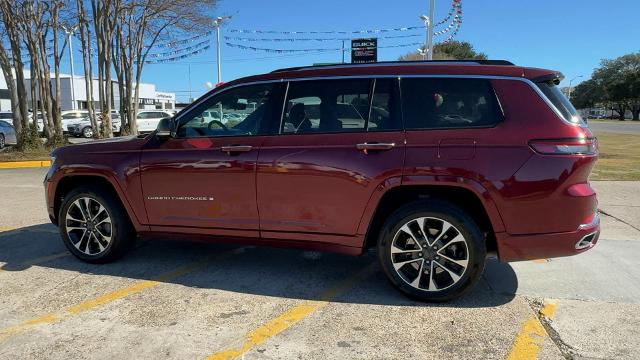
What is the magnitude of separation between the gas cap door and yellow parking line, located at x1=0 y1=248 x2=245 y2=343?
266 cm

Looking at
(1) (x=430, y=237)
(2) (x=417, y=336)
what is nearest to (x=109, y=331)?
(2) (x=417, y=336)

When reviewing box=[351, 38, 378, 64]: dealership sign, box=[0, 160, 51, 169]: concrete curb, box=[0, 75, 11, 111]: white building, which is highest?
box=[351, 38, 378, 64]: dealership sign

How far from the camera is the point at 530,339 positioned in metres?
3.46

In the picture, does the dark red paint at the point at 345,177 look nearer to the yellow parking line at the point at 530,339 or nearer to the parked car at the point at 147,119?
the yellow parking line at the point at 530,339

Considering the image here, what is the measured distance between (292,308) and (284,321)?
249 millimetres

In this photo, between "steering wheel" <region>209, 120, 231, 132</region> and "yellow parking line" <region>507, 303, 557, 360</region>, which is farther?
"steering wheel" <region>209, 120, 231, 132</region>

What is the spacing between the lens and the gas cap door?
3.80 meters

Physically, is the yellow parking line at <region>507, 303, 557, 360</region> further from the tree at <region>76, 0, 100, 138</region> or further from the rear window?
the tree at <region>76, 0, 100, 138</region>

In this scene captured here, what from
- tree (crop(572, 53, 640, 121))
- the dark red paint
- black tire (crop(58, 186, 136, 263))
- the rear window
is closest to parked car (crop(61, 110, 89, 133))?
black tire (crop(58, 186, 136, 263))

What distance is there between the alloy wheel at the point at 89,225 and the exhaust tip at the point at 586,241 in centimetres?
414

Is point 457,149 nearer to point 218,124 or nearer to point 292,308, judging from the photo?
point 292,308

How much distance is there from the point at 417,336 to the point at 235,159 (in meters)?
2.07

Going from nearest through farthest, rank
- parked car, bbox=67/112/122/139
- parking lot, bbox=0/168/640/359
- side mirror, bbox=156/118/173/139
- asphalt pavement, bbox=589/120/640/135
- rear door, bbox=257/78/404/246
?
1. parking lot, bbox=0/168/640/359
2. rear door, bbox=257/78/404/246
3. side mirror, bbox=156/118/173/139
4. parked car, bbox=67/112/122/139
5. asphalt pavement, bbox=589/120/640/135

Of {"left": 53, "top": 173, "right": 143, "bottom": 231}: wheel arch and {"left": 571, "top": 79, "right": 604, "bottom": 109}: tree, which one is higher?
{"left": 571, "top": 79, "right": 604, "bottom": 109}: tree
